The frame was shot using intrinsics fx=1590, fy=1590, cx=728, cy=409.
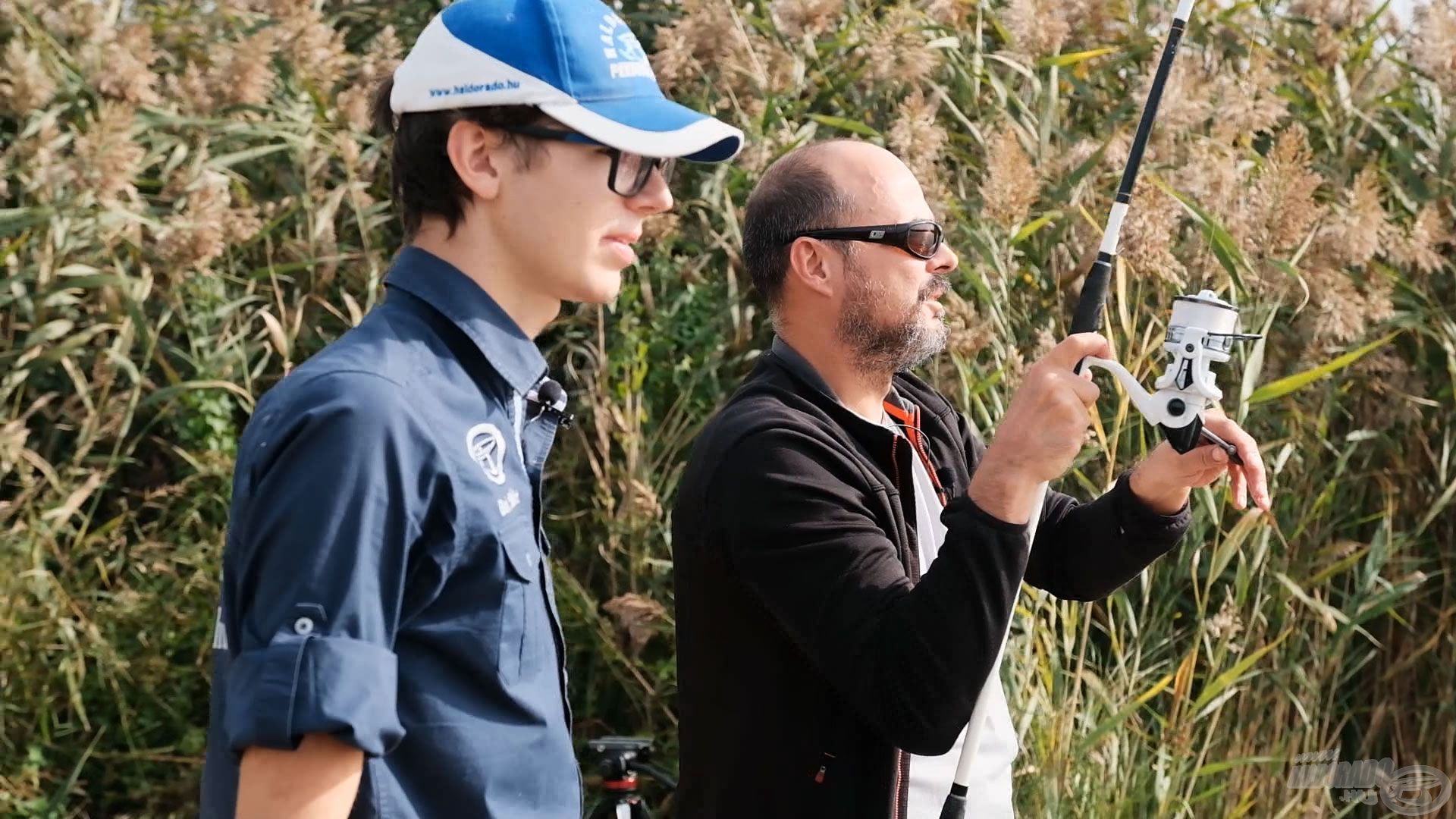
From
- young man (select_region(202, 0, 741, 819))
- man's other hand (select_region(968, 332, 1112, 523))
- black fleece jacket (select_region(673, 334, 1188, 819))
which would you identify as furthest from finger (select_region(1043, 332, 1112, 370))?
young man (select_region(202, 0, 741, 819))

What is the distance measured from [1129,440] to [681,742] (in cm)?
175

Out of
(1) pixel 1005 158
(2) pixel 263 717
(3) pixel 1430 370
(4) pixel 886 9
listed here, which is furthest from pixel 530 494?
(3) pixel 1430 370

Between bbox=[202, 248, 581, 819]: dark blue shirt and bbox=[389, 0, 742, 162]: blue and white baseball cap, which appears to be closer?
bbox=[202, 248, 581, 819]: dark blue shirt

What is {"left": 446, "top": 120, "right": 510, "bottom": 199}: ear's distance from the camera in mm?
1699

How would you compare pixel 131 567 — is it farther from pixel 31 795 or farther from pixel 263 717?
pixel 263 717

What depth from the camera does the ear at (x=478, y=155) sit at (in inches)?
66.9

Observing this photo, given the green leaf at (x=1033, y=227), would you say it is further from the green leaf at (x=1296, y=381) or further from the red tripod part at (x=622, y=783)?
the red tripod part at (x=622, y=783)

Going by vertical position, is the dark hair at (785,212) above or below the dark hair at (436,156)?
below

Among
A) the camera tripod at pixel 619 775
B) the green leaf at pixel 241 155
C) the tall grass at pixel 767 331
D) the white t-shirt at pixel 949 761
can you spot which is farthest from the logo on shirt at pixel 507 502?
the green leaf at pixel 241 155

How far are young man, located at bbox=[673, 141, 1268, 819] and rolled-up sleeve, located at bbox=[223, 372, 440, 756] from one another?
0.94 metres

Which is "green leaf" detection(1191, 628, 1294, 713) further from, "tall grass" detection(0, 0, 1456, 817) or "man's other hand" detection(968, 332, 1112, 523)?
"man's other hand" detection(968, 332, 1112, 523)

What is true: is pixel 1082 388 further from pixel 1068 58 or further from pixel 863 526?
pixel 1068 58

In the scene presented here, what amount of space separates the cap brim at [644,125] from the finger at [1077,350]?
71 centimetres

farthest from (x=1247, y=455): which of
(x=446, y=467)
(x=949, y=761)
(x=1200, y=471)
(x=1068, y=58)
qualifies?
(x=1068, y=58)
